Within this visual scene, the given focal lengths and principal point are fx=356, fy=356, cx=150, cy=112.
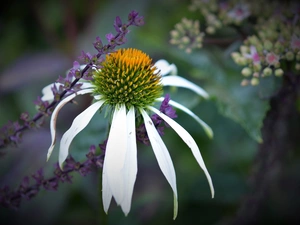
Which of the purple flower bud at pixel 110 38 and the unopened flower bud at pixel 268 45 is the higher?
the purple flower bud at pixel 110 38

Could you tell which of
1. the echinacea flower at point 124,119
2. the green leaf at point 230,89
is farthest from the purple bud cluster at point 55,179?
the green leaf at point 230,89

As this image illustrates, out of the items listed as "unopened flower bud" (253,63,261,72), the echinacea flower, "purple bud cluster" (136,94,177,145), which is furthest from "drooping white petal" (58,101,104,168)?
"unopened flower bud" (253,63,261,72)

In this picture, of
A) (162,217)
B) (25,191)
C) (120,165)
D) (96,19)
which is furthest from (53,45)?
(120,165)

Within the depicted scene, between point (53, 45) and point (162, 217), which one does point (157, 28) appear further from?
point (162, 217)

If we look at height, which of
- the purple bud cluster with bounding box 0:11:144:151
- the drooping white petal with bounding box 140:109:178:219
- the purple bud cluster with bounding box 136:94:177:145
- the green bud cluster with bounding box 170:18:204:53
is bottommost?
the drooping white petal with bounding box 140:109:178:219

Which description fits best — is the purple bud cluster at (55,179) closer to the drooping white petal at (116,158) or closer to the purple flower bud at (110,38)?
the drooping white petal at (116,158)

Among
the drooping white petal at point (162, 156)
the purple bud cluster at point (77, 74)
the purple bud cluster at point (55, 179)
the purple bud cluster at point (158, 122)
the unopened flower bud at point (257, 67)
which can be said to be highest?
the purple bud cluster at point (77, 74)

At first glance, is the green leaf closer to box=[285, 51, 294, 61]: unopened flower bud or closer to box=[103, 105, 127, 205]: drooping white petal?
box=[285, 51, 294, 61]: unopened flower bud

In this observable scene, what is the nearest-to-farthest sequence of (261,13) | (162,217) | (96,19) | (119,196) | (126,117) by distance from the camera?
(119,196) → (126,117) → (261,13) → (162,217) → (96,19)

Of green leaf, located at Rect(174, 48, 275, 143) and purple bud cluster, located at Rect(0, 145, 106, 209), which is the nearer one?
purple bud cluster, located at Rect(0, 145, 106, 209)
